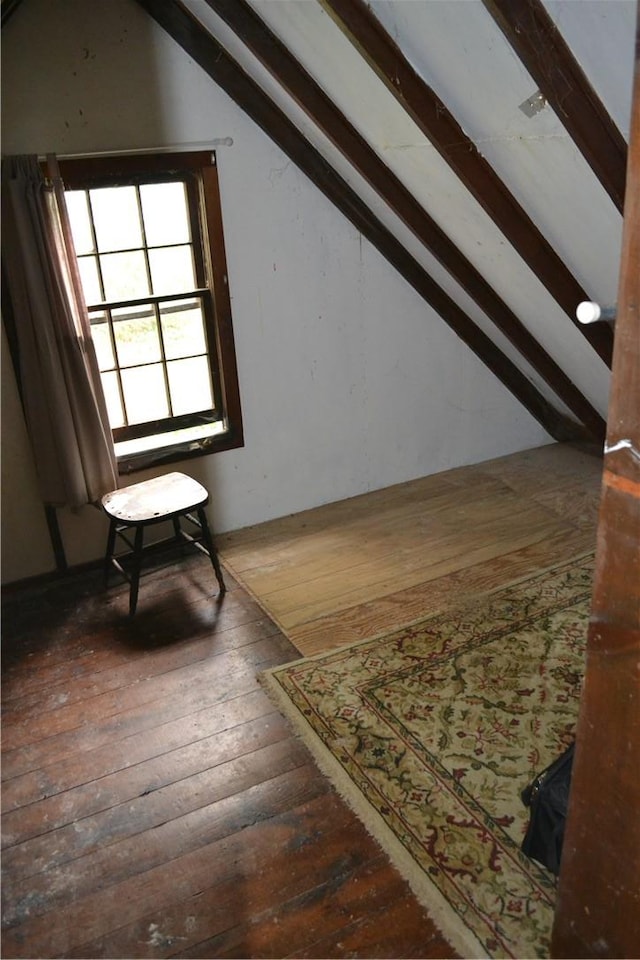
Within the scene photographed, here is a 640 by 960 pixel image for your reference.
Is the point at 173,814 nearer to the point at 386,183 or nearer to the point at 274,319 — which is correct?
the point at 274,319

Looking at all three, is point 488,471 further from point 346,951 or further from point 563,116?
point 346,951

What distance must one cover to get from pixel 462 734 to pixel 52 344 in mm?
2241

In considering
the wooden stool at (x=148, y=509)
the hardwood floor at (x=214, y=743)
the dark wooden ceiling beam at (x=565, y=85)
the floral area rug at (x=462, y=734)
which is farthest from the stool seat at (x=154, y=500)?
the dark wooden ceiling beam at (x=565, y=85)

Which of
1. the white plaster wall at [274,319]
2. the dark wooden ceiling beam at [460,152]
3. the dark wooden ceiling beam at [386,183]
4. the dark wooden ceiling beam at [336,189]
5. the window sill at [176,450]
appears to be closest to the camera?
the dark wooden ceiling beam at [460,152]

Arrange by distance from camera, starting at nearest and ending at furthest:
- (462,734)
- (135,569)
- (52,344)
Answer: (462,734)
(52,344)
(135,569)

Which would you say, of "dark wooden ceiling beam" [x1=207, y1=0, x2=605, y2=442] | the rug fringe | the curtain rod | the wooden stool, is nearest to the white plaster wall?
the curtain rod

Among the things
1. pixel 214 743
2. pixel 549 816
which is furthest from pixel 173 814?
pixel 549 816

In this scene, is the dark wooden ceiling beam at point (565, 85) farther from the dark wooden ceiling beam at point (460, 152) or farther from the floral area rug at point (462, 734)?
the floral area rug at point (462, 734)

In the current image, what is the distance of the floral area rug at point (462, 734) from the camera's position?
78.4 inches

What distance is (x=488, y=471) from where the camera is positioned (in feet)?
15.2

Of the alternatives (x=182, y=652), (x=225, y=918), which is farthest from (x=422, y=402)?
(x=225, y=918)

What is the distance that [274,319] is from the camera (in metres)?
3.80

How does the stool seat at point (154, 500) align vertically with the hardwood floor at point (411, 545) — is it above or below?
above

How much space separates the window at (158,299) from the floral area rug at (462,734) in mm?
1447
